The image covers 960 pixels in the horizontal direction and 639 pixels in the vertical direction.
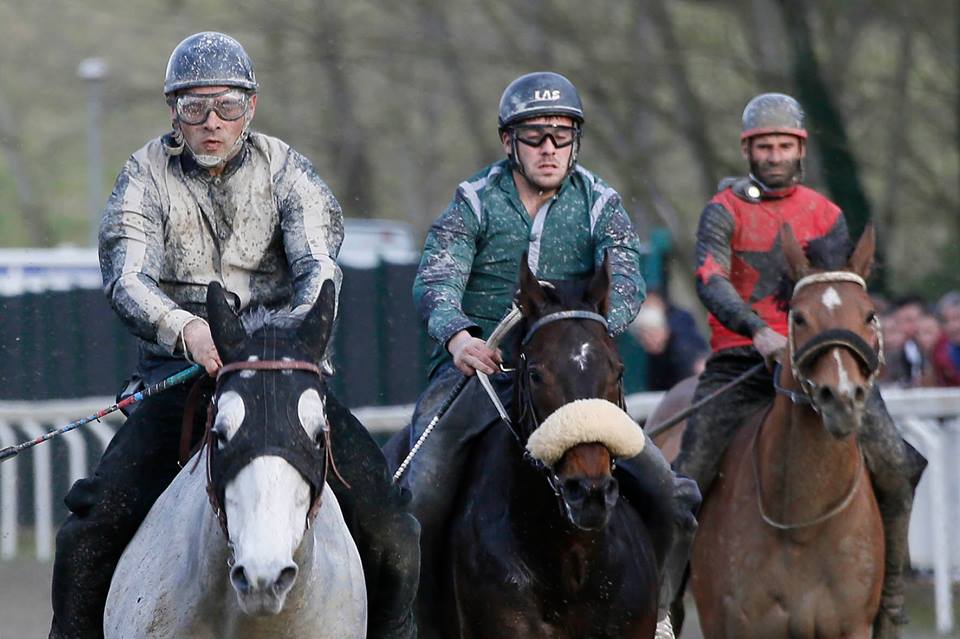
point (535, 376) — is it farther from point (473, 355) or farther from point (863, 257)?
point (863, 257)

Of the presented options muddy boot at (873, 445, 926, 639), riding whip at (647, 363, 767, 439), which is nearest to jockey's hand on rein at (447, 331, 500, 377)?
riding whip at (647, 363, 767, 439)

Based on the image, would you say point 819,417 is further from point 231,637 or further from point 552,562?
point 231,637

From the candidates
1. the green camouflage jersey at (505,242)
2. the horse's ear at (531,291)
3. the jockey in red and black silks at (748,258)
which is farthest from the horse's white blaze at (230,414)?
the jockey in red and black silks at (748,258)

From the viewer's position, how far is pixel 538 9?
2536 centimetres

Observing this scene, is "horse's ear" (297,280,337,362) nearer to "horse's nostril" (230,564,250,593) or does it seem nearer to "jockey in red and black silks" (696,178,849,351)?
"horse's nostril" (230,564,250,593)

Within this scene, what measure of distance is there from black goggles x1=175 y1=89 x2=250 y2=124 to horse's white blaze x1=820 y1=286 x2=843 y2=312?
3197 mm

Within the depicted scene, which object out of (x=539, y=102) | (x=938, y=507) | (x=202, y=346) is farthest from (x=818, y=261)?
(x=938, y=507)

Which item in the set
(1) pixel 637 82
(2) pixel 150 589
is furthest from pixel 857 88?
(2) pixel 150 589

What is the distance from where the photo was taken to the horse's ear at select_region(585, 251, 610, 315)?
24.4 ft

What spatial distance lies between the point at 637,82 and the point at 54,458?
10.4 m

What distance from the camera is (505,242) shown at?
8469 millimetres

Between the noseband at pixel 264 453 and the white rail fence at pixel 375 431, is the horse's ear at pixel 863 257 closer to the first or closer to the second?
the noseband at pixel 264 453

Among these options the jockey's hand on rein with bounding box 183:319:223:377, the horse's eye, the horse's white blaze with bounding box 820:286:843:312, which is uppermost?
the horse's white blaze with bounding box 820:286:843:312

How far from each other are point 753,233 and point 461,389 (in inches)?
91.9
